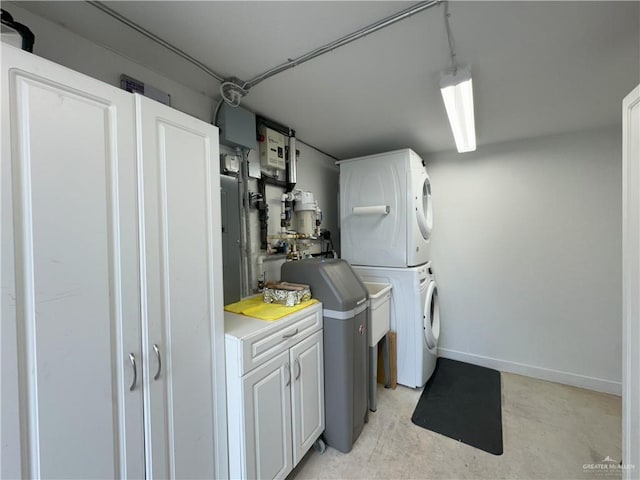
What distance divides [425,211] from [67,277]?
284 centimetres

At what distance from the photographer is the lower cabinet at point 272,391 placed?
1.21 m

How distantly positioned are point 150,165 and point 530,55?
1.99 m

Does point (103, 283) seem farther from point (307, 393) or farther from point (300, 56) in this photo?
point (300, 56)

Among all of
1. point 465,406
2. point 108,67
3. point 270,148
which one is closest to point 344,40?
point 270,148

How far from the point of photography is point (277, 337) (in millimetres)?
1366

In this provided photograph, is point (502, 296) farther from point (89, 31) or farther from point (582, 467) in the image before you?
point (89, 31)

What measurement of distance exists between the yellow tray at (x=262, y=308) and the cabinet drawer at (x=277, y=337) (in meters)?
0.04

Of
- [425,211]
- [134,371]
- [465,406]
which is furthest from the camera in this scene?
[425,211]

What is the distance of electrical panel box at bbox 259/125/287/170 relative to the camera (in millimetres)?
2041

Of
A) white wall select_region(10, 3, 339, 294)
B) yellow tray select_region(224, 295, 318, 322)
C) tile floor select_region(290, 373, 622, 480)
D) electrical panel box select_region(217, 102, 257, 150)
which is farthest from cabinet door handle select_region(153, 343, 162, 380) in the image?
electrical panel box select_region(217, 102, 257, 150)

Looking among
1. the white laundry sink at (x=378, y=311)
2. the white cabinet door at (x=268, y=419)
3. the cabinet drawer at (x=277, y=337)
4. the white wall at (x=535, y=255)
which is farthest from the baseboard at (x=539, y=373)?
the white cabinet door at (x=268, y=419)

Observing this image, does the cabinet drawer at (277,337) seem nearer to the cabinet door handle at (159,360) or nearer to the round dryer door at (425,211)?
the cabinet door handle at (159,360)

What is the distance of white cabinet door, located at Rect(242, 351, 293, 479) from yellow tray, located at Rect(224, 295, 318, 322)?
0.22 meters

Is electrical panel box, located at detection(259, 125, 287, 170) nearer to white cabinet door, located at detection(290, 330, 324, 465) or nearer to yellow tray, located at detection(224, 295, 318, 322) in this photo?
yellow tray, located at detection(224, 295, 318, 322)
